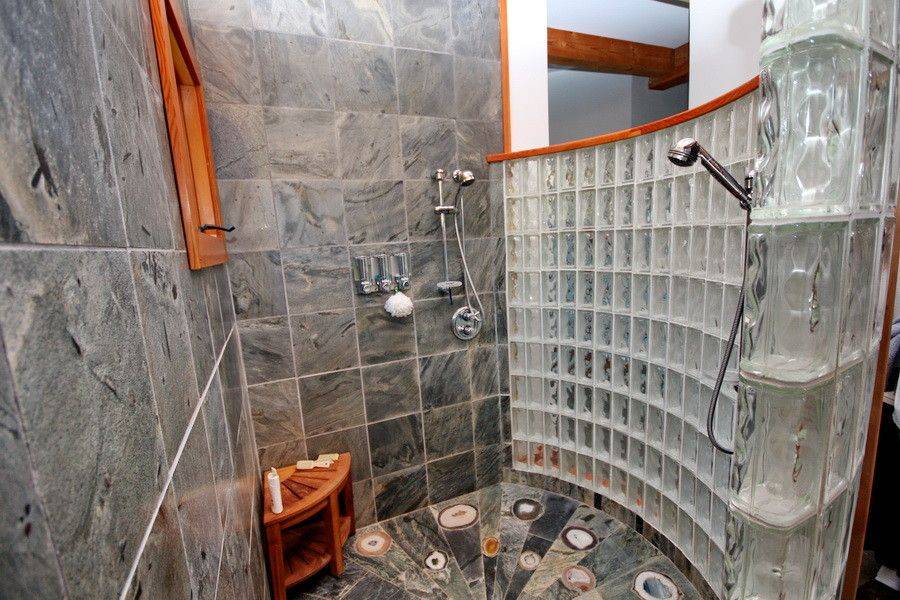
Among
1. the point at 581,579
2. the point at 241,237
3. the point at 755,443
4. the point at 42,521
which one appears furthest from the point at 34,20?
the point at 581,579

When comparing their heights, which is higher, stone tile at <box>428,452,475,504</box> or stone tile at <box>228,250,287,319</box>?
stone tile at <box>228,250,287,319</box>

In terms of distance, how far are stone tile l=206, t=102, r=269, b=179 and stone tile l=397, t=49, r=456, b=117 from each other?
2.02 ft

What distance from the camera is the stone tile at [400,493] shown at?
1929 millimetres

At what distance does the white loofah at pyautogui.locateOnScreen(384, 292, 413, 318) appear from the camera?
1.79 meters

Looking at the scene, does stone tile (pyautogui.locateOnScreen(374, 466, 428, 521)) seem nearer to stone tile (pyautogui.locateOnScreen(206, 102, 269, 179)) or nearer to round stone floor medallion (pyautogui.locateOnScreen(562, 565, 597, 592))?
round stone floor medallion (pyautogui.locateOnScreen(562, 565, 597, 592))

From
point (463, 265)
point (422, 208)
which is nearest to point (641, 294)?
point (463, 265)

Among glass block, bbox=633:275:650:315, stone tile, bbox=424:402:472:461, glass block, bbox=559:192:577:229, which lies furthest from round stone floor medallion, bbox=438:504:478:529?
glass block, bbox=559:192:577:229

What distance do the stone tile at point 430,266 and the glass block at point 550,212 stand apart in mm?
446

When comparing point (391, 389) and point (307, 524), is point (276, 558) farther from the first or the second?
point (391, 389)

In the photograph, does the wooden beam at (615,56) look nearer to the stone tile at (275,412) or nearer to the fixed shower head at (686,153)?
the fixed shower head at (686,153)

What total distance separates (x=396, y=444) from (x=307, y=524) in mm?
508

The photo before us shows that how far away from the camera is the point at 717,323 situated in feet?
4.28

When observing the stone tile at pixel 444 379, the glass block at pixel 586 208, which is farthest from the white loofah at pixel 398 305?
the glass block at pixel 586 208

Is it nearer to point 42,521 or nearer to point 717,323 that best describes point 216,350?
point 42,521
